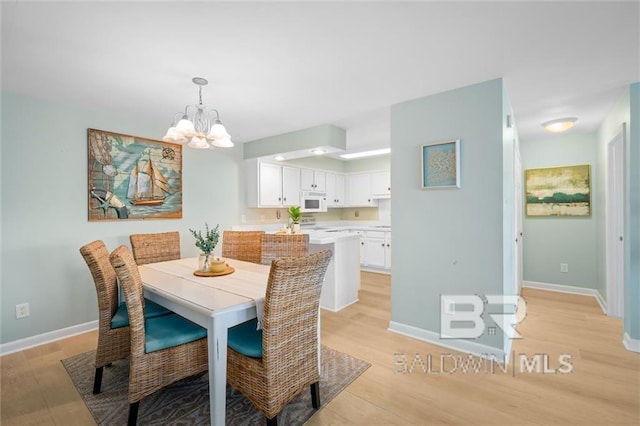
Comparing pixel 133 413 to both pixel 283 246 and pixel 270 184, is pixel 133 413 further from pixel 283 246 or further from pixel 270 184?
pixel 270 184

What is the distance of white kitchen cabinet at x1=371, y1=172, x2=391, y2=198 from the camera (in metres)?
5.79

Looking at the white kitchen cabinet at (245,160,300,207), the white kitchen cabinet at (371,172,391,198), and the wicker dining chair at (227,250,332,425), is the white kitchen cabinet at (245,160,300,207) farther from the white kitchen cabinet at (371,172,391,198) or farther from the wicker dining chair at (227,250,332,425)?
the wicker dining chair at (227,250,332,425)

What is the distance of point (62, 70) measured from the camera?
219 cm

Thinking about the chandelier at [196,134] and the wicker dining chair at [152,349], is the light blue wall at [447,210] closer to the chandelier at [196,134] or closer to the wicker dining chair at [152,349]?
the chandelier at [196,134]

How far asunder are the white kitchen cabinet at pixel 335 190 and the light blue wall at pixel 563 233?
10.4 feet

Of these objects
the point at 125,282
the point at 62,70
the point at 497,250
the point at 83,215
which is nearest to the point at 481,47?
the point at 497,250

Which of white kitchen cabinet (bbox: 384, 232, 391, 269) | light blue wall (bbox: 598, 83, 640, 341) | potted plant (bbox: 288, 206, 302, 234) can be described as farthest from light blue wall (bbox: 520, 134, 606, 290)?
potted plant (bbox: 288, 206, 302, 234)

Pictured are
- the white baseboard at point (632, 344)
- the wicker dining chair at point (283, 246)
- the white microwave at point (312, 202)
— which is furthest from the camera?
the white microwave at point (312, 202)

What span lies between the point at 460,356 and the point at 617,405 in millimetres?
931

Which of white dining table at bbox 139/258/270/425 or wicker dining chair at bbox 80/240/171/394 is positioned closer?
white dining table at bbox 139/258/270/425

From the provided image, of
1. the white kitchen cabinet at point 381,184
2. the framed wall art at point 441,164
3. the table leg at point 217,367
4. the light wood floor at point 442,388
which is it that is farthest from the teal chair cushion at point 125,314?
the white kitchen cabinet at point 381,184

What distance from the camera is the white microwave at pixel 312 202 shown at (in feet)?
17.1

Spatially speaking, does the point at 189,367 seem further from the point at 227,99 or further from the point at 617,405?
the point at 617,405

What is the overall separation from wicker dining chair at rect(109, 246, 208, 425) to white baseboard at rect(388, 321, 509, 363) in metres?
1.87
